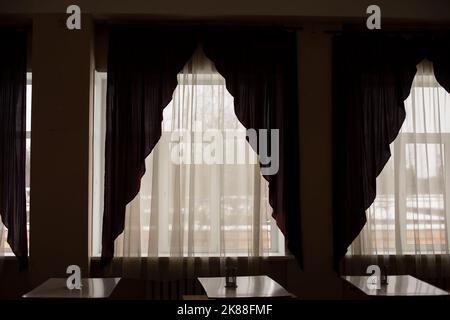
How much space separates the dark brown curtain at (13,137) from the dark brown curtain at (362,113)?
105 inches

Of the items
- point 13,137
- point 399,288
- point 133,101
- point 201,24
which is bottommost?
point 399,288

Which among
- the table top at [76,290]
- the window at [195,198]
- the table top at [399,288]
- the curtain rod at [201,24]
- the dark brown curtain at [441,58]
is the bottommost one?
the table top at [399,288]

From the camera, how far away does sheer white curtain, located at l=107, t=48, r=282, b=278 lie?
4027 millimetres

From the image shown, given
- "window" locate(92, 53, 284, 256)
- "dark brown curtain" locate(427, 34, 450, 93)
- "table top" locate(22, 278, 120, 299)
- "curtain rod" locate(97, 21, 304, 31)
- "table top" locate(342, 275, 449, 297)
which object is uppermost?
"curtain rod" locate(97, 21, 304, 31)

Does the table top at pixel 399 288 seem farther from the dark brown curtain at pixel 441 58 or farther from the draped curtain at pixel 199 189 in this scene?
the dark brown curtain at pixel 441 58

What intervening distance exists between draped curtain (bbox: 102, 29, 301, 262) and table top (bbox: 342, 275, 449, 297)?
86cm

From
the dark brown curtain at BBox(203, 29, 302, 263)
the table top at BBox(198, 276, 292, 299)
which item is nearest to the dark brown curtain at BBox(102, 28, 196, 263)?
the dark brown curtain at BBox(203, 29, 302, 263)

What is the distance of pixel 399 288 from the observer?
9.95 ft

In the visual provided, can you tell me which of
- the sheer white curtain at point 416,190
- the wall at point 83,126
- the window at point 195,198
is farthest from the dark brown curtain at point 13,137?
the sheer white curtain at point 416,190

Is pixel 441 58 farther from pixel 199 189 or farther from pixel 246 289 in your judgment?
pixel 246 289

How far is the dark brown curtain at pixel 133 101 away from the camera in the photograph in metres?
3.99

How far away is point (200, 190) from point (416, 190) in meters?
1.90

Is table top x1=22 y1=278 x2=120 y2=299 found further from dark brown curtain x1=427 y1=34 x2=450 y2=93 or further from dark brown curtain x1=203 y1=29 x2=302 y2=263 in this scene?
dark brown curtain x1=427 y1=34 x2=450 y2=93

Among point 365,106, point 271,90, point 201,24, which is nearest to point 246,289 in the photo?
point 271,90
